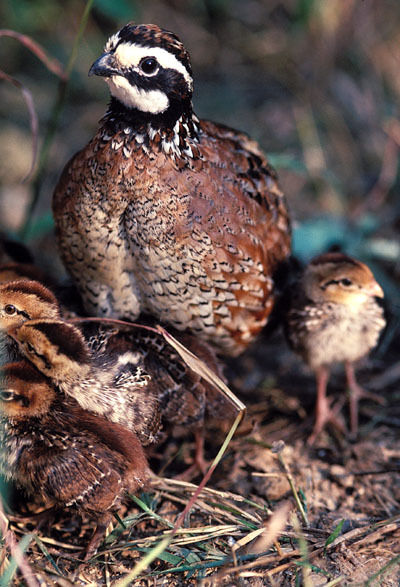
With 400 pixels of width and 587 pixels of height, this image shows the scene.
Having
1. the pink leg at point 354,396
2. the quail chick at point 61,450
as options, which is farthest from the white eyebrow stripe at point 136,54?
the pink leg at point 354,396

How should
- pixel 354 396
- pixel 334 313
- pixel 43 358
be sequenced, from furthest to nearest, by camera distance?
pixel 354 396, pixel 334 313, pixel 43 358

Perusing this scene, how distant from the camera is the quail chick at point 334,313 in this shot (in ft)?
13.9

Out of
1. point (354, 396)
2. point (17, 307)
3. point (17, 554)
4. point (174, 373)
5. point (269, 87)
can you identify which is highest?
point (269, 87)

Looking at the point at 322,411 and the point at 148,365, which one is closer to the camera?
the point at 148,365

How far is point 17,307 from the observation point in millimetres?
3559

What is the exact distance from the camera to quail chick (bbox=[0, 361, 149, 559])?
3.21 metres

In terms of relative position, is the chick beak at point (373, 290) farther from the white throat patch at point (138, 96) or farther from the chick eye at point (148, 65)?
the chick eye at point (148, 65)

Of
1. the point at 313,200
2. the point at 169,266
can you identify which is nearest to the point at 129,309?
the point at 169,266

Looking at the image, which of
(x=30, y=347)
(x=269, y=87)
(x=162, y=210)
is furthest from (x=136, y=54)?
(x=269, y=87)

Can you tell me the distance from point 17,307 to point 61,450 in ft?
2.62

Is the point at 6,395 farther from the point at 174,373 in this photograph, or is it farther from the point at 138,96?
the point at 138,96

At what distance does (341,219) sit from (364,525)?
2.95 m

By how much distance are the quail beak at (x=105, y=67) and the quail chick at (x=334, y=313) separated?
5.81 ft

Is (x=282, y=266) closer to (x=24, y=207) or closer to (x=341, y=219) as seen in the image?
(x=341, y=219)
